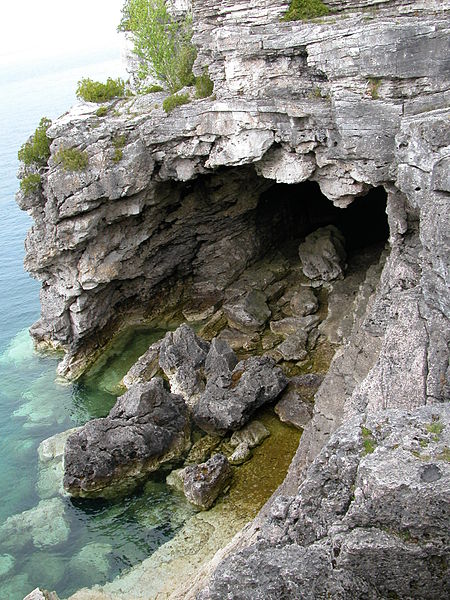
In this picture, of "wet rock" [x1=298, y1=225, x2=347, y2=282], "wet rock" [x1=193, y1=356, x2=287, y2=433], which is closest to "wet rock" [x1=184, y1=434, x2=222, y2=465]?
"wet rock" [x1=193, y1=356, x2=287, y2=433]

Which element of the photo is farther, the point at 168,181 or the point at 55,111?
the point at 55,111

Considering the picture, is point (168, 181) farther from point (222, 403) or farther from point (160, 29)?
point (222, 403)

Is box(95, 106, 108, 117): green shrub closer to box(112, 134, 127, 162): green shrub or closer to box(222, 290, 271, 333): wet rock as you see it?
box(112, 134, 127, 162): green shrub

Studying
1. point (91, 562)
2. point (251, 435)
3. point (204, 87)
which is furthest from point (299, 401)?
point (204, 87)

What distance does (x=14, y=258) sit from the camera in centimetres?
4559

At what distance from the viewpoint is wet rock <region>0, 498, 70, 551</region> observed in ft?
70.7

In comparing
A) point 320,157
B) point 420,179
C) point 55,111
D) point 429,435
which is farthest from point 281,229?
point 55,111

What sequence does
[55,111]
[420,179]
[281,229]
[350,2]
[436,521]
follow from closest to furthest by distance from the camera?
[436,521]
[420,179]
[350,2]
[281,229]
[55,111]

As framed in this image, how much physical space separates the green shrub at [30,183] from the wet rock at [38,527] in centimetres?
1419

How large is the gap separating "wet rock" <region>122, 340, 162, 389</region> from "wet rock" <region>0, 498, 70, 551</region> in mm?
7016

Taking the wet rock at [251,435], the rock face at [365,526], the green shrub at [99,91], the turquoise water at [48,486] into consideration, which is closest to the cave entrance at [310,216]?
the turquoise water at [48,486]

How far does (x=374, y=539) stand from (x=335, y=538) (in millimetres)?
744

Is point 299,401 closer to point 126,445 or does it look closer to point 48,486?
point 126,445

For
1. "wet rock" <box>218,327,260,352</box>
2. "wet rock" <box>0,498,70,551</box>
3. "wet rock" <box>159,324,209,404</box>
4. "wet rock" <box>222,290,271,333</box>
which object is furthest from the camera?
"wet rock" <box>222,290,271,333</box>
